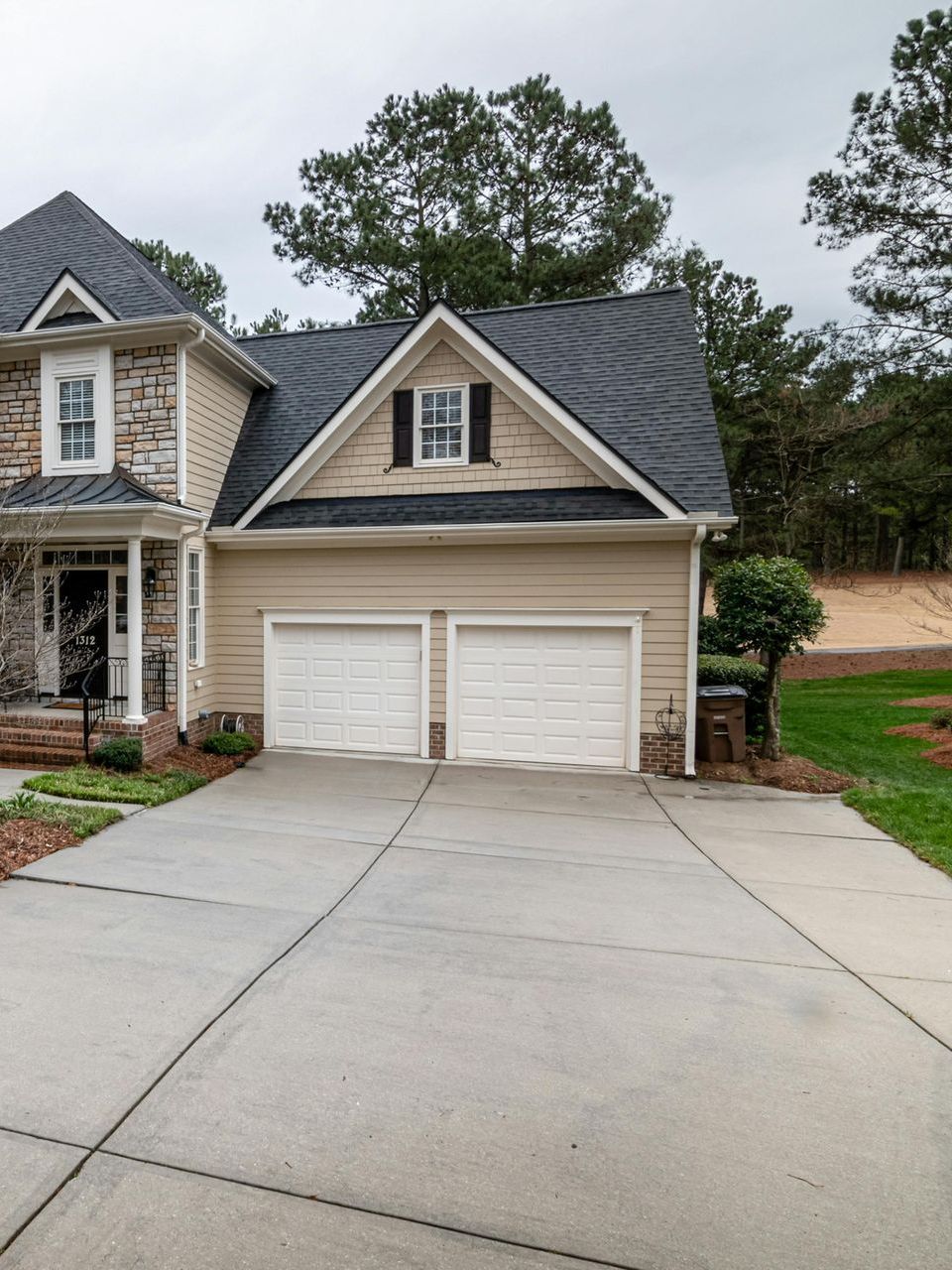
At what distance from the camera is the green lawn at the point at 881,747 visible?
7.27 metres

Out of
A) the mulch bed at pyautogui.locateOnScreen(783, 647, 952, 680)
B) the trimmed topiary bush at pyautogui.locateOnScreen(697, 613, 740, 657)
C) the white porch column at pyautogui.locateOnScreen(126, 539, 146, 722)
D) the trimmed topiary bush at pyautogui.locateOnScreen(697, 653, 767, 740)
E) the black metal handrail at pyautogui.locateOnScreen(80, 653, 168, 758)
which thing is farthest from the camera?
the mulch bed at pyautogui.locateOnScreen(783, 647, 952, 680)

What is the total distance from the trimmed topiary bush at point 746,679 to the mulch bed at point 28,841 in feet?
28.5

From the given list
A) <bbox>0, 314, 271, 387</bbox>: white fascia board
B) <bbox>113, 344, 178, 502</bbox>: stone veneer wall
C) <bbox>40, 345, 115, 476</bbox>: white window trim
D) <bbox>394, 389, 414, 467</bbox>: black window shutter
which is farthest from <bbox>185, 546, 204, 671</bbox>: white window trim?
<bbox>394, 389, 414, 467</bbox>: black window shutter

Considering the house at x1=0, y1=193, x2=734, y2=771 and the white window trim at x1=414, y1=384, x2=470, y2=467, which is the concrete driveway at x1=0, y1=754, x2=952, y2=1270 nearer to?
the house at x1=0, y1=193, x2=734, y2=771

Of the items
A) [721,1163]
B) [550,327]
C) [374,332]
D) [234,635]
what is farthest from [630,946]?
[374,332]

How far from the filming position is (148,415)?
10031 mm

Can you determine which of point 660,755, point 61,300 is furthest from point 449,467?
point 61,300

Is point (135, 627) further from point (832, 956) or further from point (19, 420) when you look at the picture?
point (832, 956)

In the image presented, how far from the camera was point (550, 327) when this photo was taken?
12.2 metres

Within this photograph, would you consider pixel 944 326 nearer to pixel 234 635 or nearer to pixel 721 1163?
pixel 234 635

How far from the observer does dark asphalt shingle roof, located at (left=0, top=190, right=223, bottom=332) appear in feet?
33.5

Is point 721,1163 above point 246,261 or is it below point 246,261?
below

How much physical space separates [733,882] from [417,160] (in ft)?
70.8

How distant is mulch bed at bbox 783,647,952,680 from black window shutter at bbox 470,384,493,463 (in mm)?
13675
